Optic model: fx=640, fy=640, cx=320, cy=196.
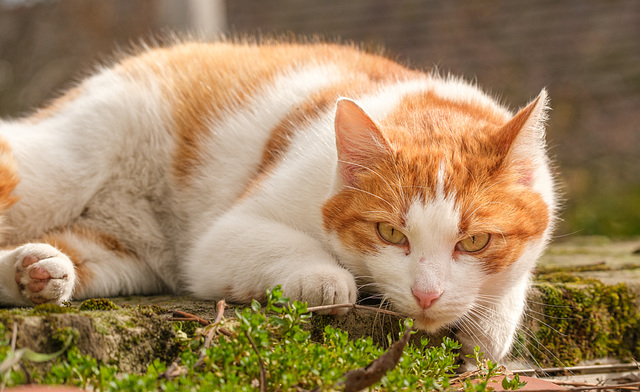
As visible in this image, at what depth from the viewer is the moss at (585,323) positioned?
8.86ft

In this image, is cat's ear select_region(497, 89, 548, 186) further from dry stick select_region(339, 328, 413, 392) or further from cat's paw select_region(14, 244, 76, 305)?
cat's paw select_region(14, 244, 76, 305)

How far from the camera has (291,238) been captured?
7.71ft

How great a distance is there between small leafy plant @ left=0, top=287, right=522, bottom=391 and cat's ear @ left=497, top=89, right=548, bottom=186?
0.77 meters

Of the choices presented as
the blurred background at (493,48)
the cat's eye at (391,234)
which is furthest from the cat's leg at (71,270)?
the blurred background at (493,48)

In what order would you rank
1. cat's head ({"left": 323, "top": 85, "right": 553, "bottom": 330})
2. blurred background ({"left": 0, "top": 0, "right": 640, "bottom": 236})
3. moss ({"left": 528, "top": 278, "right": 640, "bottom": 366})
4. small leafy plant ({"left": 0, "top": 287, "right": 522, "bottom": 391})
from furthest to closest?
blurred background ({"left": 0, "top": 0, "right": 640, "bottom": 236}) < moss ({"left": 528, "top": 278, "right": 640, "bottom": 366}) < cat's head ({"left": 323, "top": 85, "right": 553, "bottom": 330}) < small leafy plant ({"left": 0, "top": 287, "right": 522, "bottom": 391})

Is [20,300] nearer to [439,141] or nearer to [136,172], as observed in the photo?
[136,172]

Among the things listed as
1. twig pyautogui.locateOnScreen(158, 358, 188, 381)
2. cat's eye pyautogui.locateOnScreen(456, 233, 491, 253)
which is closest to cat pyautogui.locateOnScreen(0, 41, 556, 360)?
cat's eye pyautogui.locateOnScreen(456, 233, 491, 253)

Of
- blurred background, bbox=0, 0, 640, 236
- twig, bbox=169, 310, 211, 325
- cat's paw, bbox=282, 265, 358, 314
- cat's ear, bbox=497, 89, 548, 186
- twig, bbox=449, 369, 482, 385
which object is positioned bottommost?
twig, bbox=449, 369, 482, 385

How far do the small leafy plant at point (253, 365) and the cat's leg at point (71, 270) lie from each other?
0.62 metres

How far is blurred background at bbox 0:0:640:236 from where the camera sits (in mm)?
7207

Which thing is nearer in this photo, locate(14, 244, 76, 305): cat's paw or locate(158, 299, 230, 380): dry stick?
locate(158, 299, 230, 380): dry stick

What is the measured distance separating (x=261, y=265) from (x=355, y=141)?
560mm

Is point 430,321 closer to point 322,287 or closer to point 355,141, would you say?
point 322,287

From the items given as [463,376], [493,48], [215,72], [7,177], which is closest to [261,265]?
[463,376]
